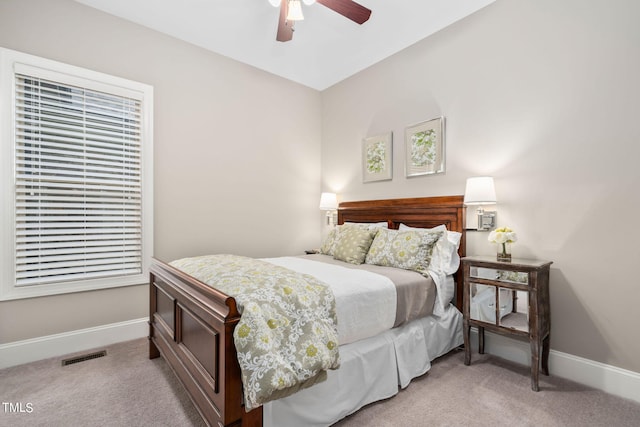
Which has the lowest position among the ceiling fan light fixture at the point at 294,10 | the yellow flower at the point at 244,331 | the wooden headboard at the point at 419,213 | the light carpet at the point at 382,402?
the light carpet at the point at 382,402

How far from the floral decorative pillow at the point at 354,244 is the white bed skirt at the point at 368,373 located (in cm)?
78

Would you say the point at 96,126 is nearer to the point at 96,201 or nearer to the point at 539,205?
the point at 96,201

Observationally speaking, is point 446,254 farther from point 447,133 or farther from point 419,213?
point 447,133

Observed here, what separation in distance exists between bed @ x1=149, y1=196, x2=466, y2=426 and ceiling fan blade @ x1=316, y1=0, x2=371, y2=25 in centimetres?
176

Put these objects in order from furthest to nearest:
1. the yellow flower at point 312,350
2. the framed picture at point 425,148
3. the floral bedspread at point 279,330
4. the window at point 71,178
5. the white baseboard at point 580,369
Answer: the framed picture at point 425,148
the window at point 71,178
the white baseboard at point 580,369
the yellow flower at point 312,350
the floral bedspread at point 279,330

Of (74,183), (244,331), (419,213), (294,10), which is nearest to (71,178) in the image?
(74,183)

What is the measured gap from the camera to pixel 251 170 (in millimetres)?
3850

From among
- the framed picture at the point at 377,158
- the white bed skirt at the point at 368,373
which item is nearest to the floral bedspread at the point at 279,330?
the white bed skirt at the point at 368,373

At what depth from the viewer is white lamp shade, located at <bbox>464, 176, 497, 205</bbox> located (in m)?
2.52

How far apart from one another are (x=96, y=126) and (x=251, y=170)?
1.60 meters

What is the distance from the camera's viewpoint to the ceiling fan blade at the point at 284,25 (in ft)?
7.11

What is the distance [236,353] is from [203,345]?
368mm

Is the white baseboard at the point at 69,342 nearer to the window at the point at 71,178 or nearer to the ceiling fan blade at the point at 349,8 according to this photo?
the window at the point at 71,178

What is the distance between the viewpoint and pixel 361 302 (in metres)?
1.92
